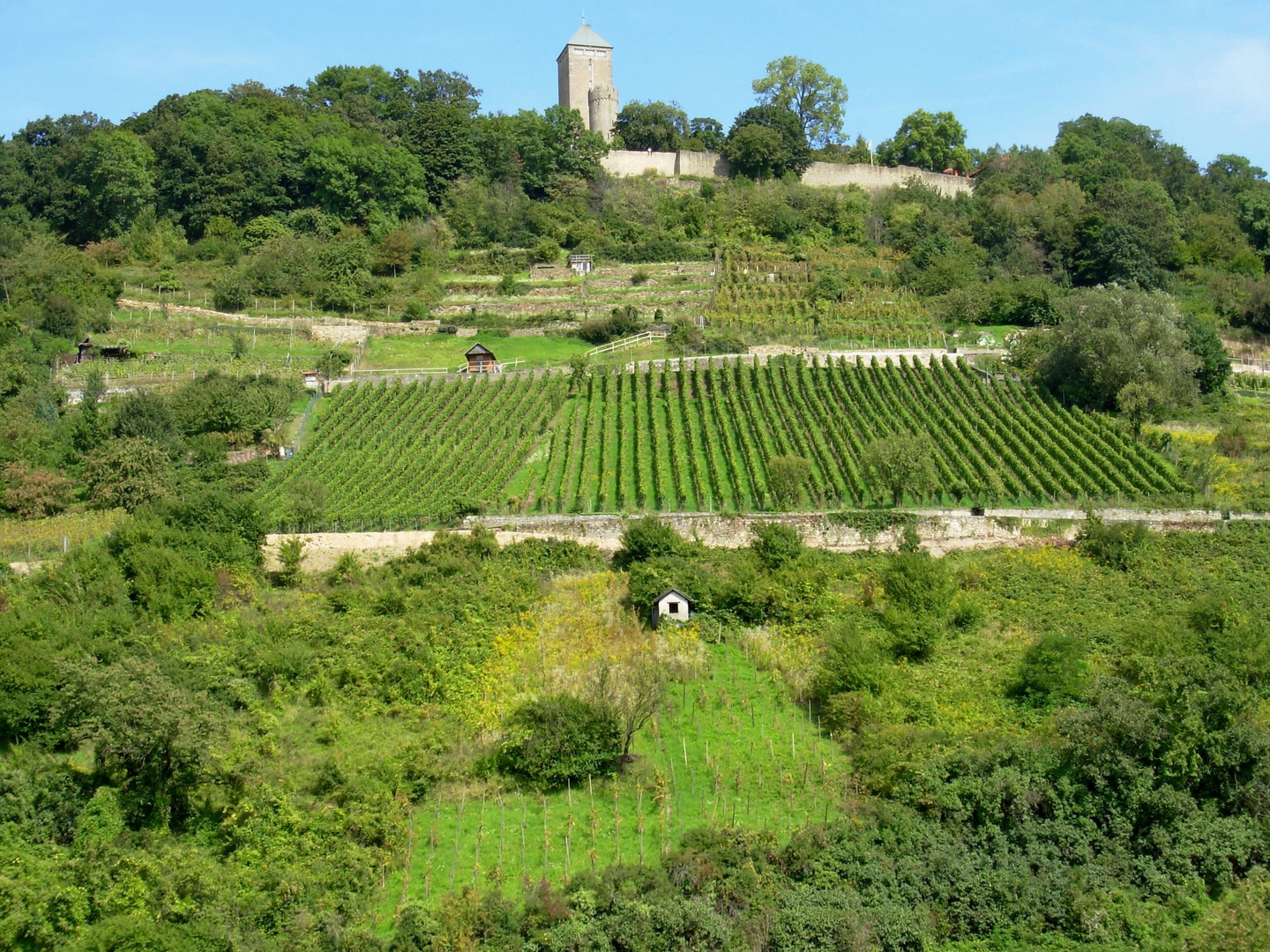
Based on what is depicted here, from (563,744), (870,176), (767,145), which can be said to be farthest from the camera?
(870,176)

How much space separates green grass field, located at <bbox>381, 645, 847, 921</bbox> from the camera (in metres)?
18.9

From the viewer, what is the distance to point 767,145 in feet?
210

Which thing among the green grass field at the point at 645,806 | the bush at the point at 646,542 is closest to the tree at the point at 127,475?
the bush at the point at 646,542

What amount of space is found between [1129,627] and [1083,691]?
131 inches

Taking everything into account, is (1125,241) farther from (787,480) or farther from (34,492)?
(34,492)

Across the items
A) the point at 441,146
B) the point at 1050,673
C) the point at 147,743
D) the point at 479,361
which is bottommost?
the point at 1050,673

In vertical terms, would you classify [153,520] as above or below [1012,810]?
above

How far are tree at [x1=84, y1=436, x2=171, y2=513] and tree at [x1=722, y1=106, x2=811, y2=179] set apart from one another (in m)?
39.4

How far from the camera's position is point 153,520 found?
28609 millimetres

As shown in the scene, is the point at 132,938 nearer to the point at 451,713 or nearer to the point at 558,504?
the point at 451,713

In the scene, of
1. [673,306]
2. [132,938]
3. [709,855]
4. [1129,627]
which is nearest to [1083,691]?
[1129,627]

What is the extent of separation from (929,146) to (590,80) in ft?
62.2

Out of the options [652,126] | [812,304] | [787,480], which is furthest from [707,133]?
[787,480]

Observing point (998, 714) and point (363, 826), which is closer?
point (363, 826)
